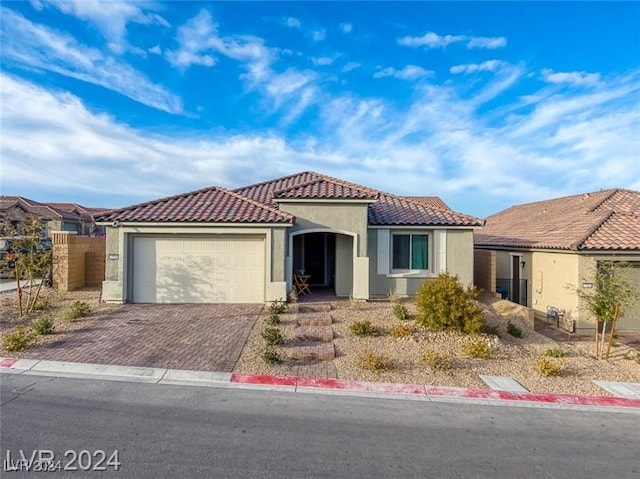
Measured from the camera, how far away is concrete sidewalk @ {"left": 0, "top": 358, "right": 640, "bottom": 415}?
693cm

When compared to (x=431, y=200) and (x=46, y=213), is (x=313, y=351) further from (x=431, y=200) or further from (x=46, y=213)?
(x=46, y=213)

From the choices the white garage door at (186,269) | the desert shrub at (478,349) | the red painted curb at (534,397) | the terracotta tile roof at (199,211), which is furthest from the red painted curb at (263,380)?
the terracotta tile roof at (199,211)

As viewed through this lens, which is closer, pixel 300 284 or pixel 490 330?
pixel 490 330

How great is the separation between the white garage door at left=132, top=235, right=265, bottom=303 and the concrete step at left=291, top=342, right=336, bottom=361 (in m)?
4.54

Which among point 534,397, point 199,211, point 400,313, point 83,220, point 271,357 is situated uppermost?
point 83,220

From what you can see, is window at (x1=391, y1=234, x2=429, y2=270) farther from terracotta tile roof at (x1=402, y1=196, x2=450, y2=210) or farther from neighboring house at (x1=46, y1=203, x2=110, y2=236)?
neighboring house at (x1=46, y1=203, x2=110, y2=236)

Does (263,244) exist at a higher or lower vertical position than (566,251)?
higher

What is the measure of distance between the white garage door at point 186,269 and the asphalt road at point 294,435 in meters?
6.42

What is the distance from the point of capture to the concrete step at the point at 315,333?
32.0 feet

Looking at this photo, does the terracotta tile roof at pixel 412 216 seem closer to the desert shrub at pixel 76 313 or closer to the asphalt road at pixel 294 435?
the asphalt road at pixel 294 435

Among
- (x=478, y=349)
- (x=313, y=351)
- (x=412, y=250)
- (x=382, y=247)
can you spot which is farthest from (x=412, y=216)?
(x=313, y=351)

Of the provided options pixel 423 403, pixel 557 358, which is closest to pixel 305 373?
pixel 423 403

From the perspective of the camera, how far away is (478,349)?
8.99m

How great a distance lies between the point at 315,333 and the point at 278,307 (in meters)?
2.34
